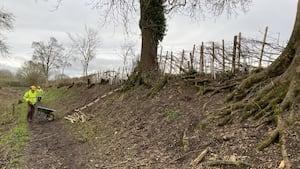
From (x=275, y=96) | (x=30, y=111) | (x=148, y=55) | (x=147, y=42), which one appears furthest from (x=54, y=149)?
(x=147, y=42)

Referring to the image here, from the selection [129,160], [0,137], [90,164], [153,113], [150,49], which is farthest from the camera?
[150,49]

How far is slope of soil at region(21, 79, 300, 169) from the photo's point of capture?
20.7 feet

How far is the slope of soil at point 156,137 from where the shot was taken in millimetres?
6308

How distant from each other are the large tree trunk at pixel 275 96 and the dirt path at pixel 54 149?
4159 millimetres

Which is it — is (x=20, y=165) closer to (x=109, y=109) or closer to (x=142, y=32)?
(x=109, y=109)

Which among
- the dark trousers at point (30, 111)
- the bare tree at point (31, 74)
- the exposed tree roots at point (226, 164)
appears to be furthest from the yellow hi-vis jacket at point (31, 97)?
the bare tree at point (31, 74)

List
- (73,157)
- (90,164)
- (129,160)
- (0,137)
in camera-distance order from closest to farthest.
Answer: (129,160)
(90,164)
(73,157)
(0,137)

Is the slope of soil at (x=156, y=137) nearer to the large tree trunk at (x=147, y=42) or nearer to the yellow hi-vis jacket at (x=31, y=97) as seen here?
the large tree trunk at (x=147, y=42)

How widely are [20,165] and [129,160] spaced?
3122 mm

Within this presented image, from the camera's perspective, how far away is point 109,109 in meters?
15.0

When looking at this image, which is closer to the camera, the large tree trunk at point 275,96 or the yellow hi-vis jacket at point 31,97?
the large tree trunk at point 275,96

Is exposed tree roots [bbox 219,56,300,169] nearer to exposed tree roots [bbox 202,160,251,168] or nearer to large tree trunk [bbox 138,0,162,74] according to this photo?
exposed tree roots [bbox 202,160,251,168]

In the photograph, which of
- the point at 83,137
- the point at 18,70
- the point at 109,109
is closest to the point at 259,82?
the point at 83,137

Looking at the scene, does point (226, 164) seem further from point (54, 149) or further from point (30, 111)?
point (30, 111)
